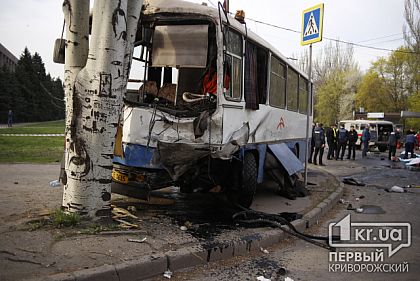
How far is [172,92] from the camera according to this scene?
662 centimetres

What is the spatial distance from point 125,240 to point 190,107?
2380mm

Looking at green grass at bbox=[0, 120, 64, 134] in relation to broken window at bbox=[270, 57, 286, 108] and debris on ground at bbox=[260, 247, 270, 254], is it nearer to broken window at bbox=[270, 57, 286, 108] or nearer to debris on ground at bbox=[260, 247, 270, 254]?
broken window at bbox=[270, 57, 286, 108]

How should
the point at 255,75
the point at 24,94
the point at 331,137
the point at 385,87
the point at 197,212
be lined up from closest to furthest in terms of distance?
the point at 197,212 < the point at 255,75 < the point at 331,137 < the point at 385,87 < the point at 24,94

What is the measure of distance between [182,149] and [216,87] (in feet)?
3.67

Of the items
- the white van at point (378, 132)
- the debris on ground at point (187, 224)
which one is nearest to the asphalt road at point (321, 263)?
the debris on ground at point (187, 224)

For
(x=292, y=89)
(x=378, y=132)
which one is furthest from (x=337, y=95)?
(x=292, y=89)

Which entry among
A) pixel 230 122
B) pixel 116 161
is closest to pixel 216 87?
pixel 230 122

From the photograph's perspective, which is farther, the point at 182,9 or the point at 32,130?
the point at 32,130

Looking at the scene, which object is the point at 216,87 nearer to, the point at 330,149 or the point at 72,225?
the point at 72,225

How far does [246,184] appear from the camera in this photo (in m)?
6.90

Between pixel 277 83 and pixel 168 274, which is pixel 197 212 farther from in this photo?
pixel 277 83

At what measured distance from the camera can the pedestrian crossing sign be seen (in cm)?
869
